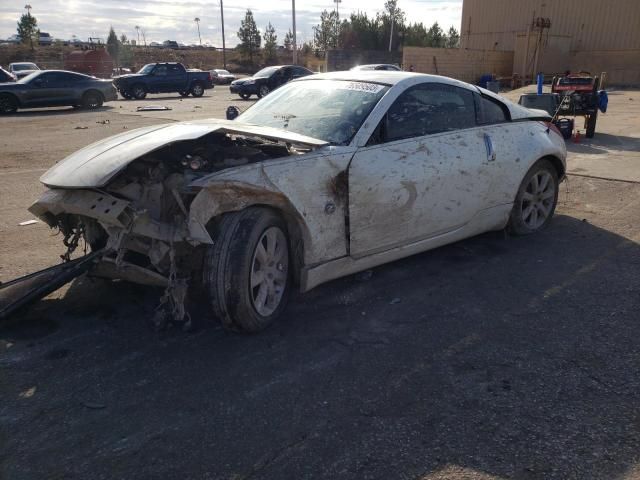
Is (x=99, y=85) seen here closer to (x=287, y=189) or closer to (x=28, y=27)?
(x=287, y=189)

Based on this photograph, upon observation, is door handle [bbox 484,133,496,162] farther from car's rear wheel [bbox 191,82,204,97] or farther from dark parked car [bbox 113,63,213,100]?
car's rear wheel [bbox 191,82,204,97]

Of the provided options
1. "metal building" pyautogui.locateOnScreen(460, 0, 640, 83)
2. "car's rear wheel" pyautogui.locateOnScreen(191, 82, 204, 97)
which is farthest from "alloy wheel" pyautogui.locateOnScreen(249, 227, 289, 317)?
"metal building" pyautogui.locateOnScreen(460, 0, 640, 83)

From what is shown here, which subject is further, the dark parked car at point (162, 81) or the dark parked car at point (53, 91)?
the dark parked car at point (162, 81)

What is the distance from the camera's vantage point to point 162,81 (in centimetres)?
2631

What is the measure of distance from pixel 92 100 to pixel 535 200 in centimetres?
1834

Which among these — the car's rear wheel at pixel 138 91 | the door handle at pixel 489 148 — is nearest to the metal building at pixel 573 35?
the car's rear wheel at pixel 138 91

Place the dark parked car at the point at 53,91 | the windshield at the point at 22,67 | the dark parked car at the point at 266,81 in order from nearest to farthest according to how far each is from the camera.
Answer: the dark parked car at the point at 53,91, the dark parked car at the point at 266,81, the windshield at the point at 22,67

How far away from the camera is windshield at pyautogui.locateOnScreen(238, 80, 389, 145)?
4070 millimetres

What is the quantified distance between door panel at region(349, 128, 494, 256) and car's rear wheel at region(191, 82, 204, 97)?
2457cm

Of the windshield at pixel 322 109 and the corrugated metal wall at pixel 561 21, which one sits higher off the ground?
the corrugated metal wall at pixel 561 21

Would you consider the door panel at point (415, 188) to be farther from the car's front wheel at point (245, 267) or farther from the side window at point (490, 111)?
the car's front wheel at point (245, 267)

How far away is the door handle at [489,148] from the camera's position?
15.7ft

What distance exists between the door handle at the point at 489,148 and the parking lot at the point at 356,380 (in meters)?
0.88

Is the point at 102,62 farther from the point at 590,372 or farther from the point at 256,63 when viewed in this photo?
the point at 590,372
